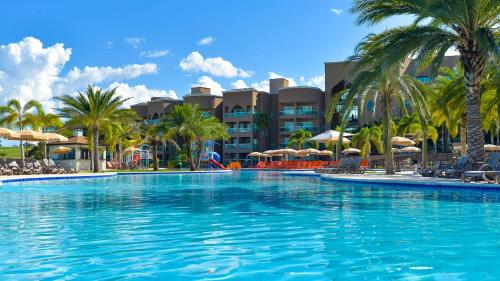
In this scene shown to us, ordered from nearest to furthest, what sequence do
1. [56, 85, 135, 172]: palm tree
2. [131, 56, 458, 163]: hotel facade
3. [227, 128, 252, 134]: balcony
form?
[56, 85, 135, 172]: palm tree < [131, 56, 458, 163]: hotel facade < [227, 128, 252, 134]: balcony

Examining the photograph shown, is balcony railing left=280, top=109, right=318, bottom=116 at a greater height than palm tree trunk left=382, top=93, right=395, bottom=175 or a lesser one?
greater

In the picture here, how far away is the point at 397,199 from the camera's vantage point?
12.4m

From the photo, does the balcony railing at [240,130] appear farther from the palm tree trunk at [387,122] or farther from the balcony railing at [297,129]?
the palm tree trunk at [387,122]

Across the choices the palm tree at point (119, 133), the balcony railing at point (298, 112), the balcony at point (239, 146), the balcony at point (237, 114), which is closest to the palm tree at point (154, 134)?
the palm tree at point (119, 133)

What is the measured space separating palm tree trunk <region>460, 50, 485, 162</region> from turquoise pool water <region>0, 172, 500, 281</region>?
656cm

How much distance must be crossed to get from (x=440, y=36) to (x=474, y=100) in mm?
2678

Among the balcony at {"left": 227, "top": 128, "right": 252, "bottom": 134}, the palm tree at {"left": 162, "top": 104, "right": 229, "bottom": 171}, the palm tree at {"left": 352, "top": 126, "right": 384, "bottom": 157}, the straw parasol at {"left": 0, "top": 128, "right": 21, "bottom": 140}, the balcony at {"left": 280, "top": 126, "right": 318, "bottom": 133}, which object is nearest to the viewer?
the straw parasol at {"left": 0, "top": 128, "right": 21, "bottom": 140}

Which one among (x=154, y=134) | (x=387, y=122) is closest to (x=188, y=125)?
(x=154, y=134)

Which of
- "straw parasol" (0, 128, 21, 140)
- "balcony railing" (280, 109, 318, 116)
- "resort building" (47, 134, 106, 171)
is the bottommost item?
"resort building" (47, 134, 106, 171)

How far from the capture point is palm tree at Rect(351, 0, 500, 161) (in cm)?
1569

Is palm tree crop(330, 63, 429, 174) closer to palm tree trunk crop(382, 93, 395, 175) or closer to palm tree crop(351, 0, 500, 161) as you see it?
palm tree trunk crop(382, 93, 395, 175)

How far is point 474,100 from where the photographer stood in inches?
671

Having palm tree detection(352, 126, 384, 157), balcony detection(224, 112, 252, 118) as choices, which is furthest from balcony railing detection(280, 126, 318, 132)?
palm tree detection(352, 126, 384, 157)

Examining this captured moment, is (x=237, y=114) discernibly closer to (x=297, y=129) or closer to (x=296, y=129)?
(x=296, y=129)
